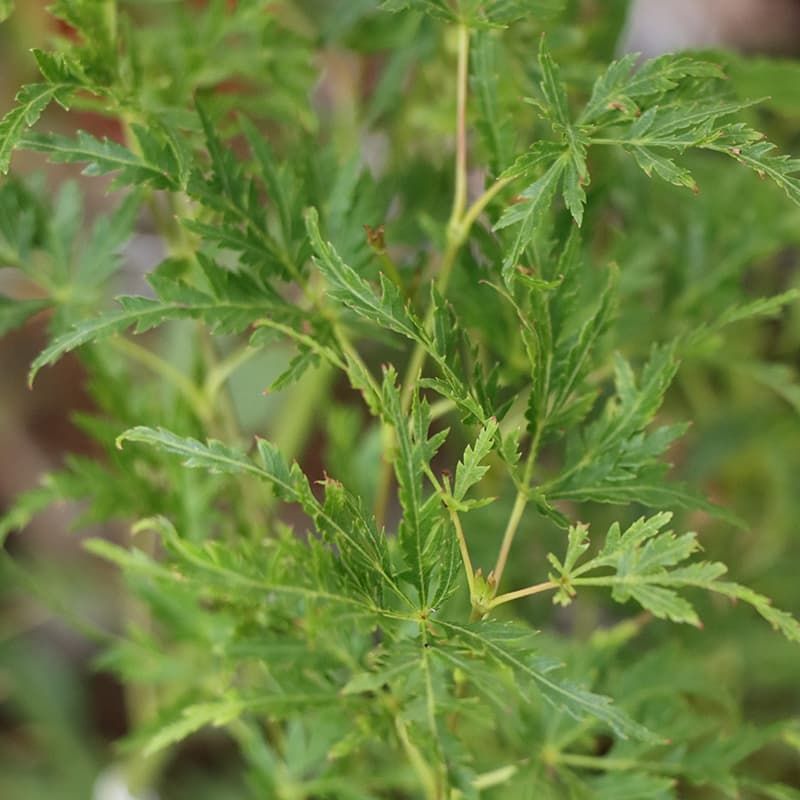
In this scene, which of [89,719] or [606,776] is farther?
[89,719]

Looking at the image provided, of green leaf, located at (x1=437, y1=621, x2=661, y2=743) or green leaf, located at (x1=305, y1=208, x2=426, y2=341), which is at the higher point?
green leaf, located at (x1=305, y1=208, x2=426, y2=341)

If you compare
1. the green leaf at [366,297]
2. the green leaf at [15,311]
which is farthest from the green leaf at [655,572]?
the green leaf at [15,311]

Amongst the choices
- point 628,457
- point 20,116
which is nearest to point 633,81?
point 628,457

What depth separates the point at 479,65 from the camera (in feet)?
1.98

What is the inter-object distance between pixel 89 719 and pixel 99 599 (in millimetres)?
189

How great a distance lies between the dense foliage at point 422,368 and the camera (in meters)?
0.48

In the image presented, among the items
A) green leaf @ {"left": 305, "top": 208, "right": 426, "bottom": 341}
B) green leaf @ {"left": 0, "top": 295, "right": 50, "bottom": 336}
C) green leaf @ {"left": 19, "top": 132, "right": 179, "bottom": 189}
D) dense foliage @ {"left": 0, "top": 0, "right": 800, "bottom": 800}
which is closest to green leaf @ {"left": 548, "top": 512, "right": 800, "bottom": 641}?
dense foliage @ {"left": 0, "top": 0, "right": 800, "bottom": 800}

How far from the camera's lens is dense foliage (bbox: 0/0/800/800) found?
1.59 feet

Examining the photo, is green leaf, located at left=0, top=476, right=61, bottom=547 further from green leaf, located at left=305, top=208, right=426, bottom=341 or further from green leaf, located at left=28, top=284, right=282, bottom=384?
green leaf, located at left=305, top=208, right=426, bottom=341

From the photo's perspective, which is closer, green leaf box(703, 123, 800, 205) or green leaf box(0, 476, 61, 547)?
green leaf box(703, 123, 800, 205)

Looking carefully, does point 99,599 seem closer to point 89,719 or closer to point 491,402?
point 89,719

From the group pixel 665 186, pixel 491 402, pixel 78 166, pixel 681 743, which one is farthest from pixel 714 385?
pixel 78 166

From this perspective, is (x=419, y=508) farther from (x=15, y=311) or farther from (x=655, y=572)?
(x=15, y=311)

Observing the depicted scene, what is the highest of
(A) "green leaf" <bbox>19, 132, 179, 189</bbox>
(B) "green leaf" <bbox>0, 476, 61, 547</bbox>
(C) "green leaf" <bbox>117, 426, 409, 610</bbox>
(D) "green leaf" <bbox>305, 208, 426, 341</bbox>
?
(A) "green leaf" <bbox>19, 132, 179, 189</bbox>
